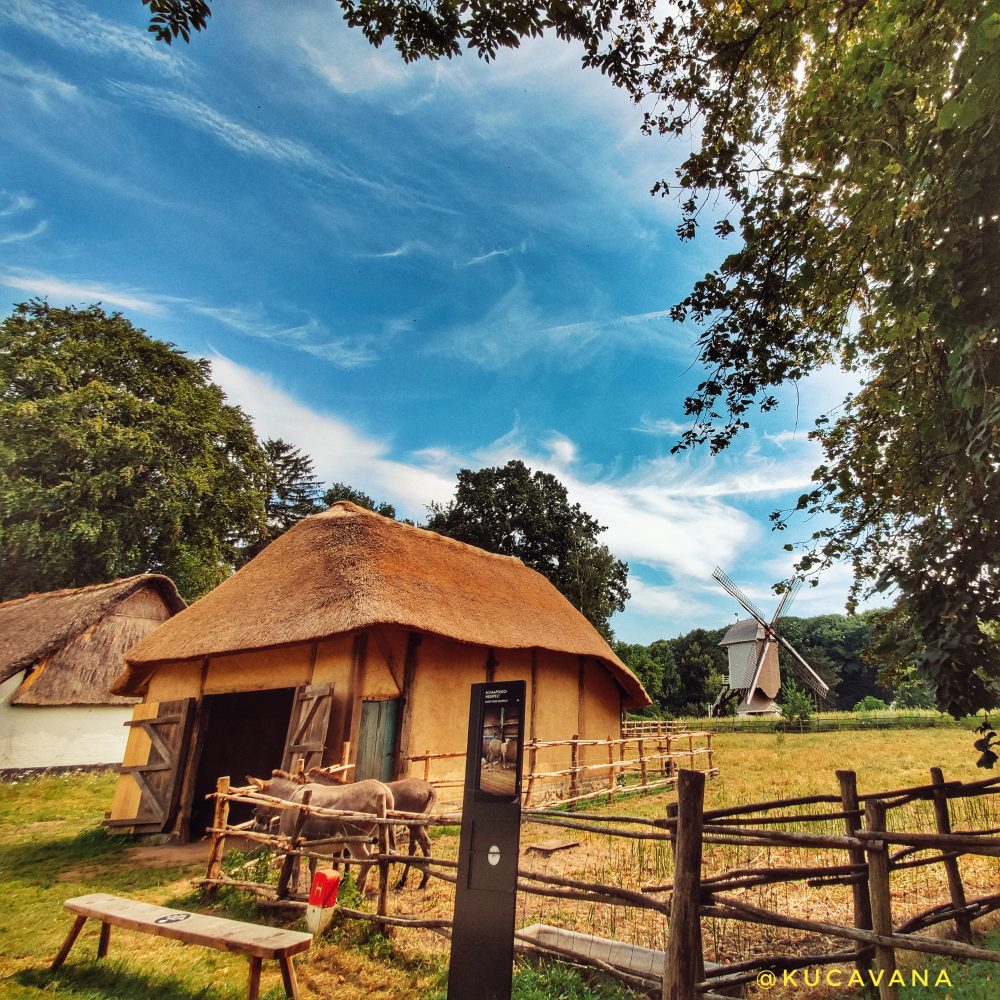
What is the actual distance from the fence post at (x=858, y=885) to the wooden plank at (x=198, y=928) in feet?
11.7

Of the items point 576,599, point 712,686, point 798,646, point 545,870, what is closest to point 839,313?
→ point 545,870

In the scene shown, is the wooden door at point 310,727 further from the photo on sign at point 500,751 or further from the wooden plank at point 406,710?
the photo on sign at point 500,751

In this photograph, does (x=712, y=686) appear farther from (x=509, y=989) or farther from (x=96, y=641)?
(x=509, y=989)

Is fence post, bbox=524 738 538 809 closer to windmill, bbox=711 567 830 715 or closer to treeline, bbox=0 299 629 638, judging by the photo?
treeline, bbox=0 299 629 638

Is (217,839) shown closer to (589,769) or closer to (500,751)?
(500,751)

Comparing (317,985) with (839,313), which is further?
(839,313)

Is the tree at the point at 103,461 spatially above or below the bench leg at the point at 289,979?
above

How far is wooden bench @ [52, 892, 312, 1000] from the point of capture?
13.1 feet

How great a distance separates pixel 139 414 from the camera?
71.1 ft

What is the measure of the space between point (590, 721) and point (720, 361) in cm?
1075

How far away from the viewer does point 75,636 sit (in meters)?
16.8

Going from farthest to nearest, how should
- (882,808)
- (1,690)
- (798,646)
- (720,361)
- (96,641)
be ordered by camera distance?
1. (798,646)
2. (96,641)
3. (1,690)
4. (720,361)
5. (882,808)

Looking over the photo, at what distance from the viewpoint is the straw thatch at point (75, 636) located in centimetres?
1588

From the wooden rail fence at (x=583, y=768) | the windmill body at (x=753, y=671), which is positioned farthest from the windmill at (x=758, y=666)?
the wooden rail fence at (x=583, y=768)
